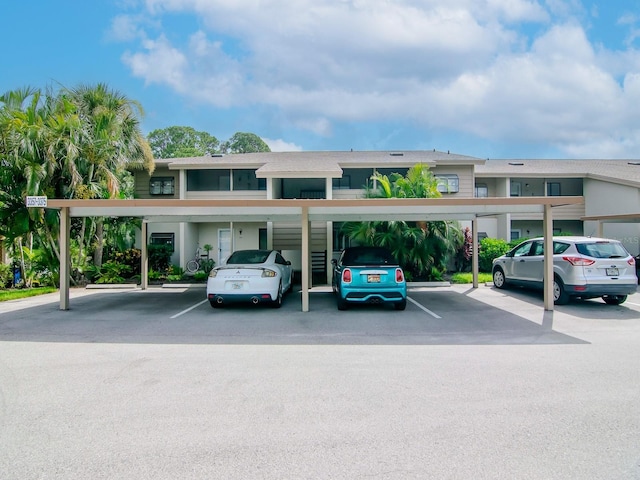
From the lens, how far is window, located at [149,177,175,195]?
1897 cm

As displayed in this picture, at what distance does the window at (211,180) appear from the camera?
19680 mm

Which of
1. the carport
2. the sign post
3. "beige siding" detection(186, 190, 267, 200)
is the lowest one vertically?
the carport

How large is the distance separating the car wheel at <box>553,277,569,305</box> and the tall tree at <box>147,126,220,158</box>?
50412 millimetres

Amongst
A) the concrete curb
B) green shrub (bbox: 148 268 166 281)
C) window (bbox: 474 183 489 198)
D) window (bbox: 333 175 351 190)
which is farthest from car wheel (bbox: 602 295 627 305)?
green shrub (bbox: 148 268 166 281)

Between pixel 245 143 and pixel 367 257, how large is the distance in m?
55.0

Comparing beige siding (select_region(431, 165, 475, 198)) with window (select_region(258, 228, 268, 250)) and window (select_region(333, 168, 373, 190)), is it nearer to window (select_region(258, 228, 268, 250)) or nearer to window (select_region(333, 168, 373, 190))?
window (select_region(333, 168, 373, 190))

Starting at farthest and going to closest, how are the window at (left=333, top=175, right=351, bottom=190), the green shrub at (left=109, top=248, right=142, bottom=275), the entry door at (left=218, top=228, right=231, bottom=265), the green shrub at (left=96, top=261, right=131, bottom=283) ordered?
the window at (left=333, top=175, right=351, bottom=190) < the entry door at (left=218, top=228, right=231, bottom=265) < the green shrub at (left=109, top=248, right=142, bottom=275) < the green shrub at (left=96, top=261, right=131, bottom=283)

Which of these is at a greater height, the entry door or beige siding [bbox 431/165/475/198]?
beige siding [bbox 431/165/475/198]

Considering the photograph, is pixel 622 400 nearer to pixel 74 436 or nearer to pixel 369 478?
pixel 369 478

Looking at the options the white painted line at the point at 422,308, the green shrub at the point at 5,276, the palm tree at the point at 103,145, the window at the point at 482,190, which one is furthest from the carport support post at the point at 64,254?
the window at the point at 482,190

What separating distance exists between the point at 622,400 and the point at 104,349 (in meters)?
6.86

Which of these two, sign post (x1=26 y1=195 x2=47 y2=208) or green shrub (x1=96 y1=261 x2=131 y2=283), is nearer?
sign post (x1=26 y1=195 x2=47 y2=208)

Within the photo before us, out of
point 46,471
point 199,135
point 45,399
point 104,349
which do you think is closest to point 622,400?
point 46,471

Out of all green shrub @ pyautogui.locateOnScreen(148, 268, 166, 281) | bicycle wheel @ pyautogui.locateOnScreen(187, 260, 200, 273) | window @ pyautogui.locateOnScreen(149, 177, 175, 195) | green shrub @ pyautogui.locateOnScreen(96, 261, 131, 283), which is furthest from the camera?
window @ pyautogui.locateOnScreen(149, 177, 175, 195)
